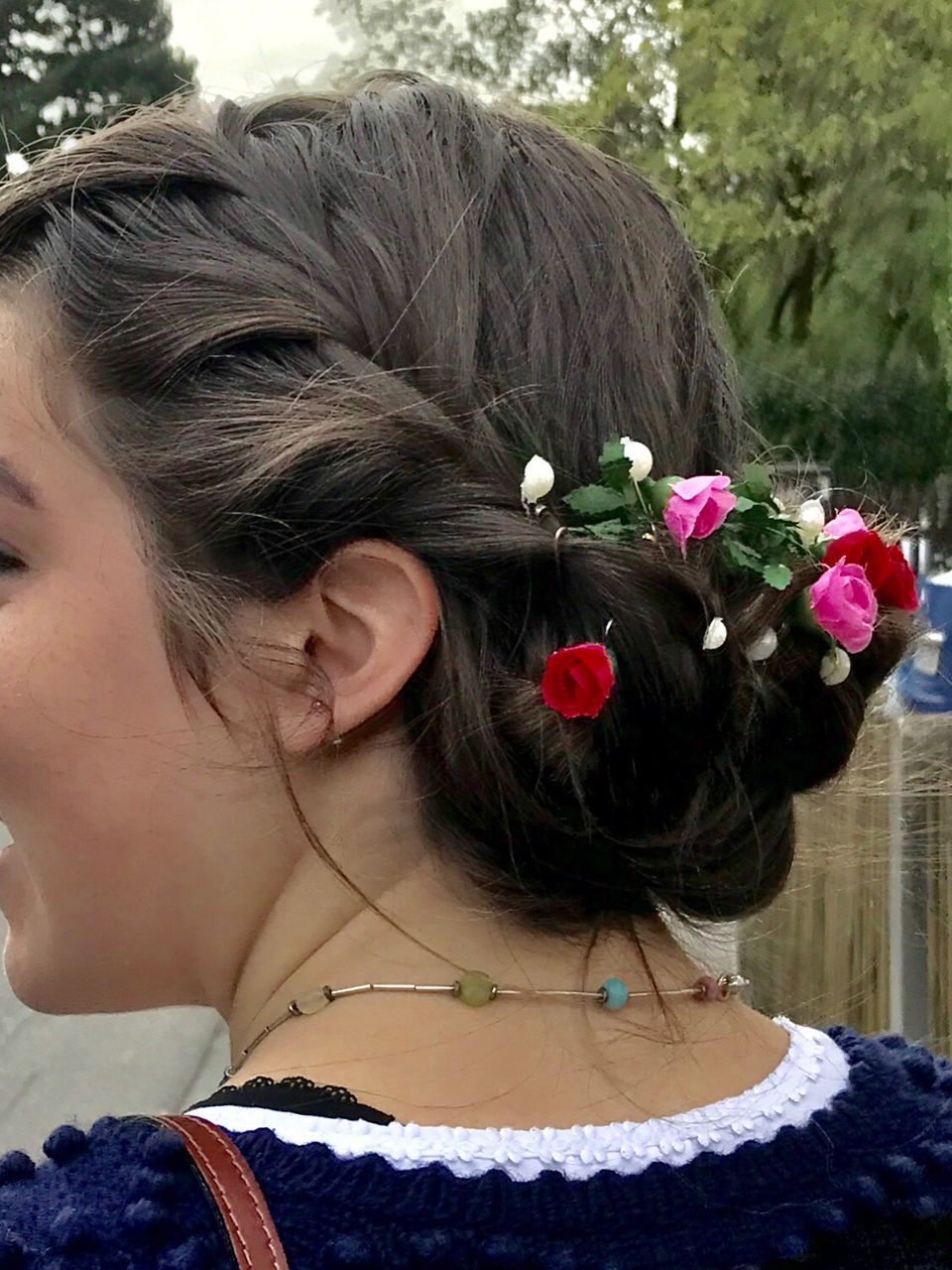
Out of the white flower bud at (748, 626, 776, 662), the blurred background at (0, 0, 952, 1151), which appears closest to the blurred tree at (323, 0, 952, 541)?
the blurred background at (0, 0, 952, 1151)

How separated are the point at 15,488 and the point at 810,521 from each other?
0.63 metres

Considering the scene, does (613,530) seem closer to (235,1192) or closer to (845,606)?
(845,606)

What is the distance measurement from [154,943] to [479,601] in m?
0.38

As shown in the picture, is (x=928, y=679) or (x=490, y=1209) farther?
(x=928, y=679)

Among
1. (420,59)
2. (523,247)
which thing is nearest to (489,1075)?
(523,247)

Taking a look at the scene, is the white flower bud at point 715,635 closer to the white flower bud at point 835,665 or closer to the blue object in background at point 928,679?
the white flower bud at point 835,665

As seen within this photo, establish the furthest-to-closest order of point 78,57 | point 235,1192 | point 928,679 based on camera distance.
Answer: point 78,57 → point 928,679 → point 235,1192

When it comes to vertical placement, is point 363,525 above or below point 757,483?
above

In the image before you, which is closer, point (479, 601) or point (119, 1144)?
point (119, 1144)

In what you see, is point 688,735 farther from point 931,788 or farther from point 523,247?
point 931,788

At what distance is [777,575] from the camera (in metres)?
1.06

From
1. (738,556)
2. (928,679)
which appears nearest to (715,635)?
(738,556)

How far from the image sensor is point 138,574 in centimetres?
103

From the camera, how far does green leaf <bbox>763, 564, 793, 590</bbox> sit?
41.5 inches
